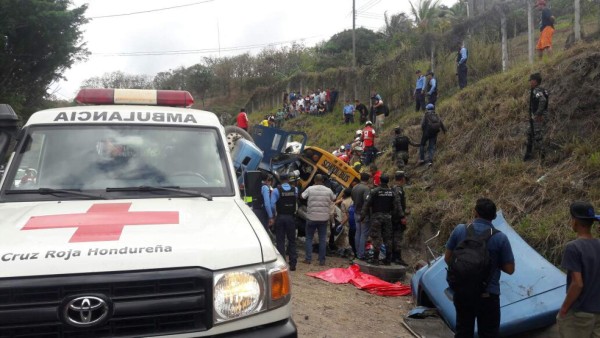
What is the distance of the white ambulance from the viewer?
277cm

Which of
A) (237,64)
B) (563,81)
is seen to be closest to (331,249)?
(563,81)

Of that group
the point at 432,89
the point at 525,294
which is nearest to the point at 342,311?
the point at 525,294

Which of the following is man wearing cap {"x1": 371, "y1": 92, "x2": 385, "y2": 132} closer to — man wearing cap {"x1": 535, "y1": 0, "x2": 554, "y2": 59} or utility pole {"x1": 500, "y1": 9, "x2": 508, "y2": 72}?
utility pole {"x1": 500, "y1": 9, "x2": 508, "y2": 72}

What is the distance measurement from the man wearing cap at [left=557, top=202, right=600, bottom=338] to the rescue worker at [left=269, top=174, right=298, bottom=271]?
5599mm

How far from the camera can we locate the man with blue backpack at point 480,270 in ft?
15.9

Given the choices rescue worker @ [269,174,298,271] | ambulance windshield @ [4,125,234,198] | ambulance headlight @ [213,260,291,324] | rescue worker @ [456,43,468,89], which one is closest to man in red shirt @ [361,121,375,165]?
rescue worker @ [456,43,468,89]

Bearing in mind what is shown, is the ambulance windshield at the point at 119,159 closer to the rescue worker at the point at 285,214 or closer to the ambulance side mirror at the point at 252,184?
the ambulance side mirror at the point at 252,184

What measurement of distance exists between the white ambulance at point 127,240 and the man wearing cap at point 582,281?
254cm

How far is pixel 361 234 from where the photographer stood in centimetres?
1047

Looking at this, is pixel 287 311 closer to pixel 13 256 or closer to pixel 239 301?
pixel 239 301

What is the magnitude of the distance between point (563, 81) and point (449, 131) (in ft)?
10.9

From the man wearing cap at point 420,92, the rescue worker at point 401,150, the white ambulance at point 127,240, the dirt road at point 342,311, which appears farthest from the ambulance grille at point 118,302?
the man wearing cap at point 420,92

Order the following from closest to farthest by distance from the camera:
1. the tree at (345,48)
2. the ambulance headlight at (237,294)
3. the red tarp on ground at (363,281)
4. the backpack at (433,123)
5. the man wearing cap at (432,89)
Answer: the ambulance headlight at (237,294) < the red tarp on ground at (363,281) < the backpack at (433,123) < the man wearing cap at (432,89) < the tree at (345,48)

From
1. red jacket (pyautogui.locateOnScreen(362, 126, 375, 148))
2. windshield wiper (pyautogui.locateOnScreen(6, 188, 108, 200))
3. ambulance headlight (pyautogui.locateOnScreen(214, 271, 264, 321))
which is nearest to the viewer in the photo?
ambulance headlight (pyautogui.locateOnScreen(214, 271, 264, 321))
